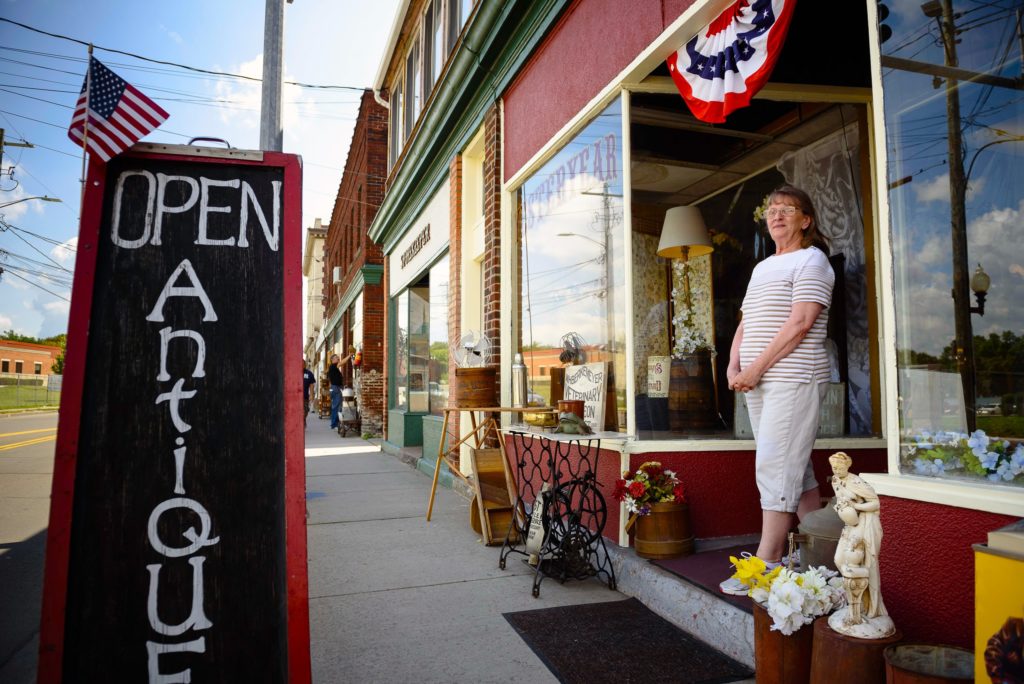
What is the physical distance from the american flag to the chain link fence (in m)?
33.9

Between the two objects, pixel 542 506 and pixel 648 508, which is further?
pixel 542 506

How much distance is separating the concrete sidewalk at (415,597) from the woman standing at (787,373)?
1.18 m

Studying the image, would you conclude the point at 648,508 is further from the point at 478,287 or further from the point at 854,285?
the point at 478,287

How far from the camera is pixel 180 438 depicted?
218 centimetres

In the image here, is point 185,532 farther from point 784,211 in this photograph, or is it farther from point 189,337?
point 784,211

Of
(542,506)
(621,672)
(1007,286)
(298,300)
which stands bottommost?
(621,672)

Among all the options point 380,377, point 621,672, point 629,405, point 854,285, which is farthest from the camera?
point 380,377

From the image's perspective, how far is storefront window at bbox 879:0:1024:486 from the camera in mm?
2561

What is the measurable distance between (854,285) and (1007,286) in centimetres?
197

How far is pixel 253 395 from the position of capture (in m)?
2.28

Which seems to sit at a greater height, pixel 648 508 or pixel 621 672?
pixel 648 508

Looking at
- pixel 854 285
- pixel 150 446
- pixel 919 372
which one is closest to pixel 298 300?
pixel 150 446

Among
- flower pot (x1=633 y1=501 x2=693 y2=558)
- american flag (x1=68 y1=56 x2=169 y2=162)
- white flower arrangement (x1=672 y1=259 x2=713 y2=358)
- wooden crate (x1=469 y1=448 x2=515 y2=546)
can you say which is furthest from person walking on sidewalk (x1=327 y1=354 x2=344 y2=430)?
american flag (x1=68 y1=56 x2=169 y2=162)

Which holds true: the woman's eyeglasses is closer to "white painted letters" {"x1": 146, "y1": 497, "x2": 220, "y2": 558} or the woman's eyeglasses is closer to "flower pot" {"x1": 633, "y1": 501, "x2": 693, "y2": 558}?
"flower pot" {"x1": 633, "y1": 501, "x2": 693, "y2": 558}
